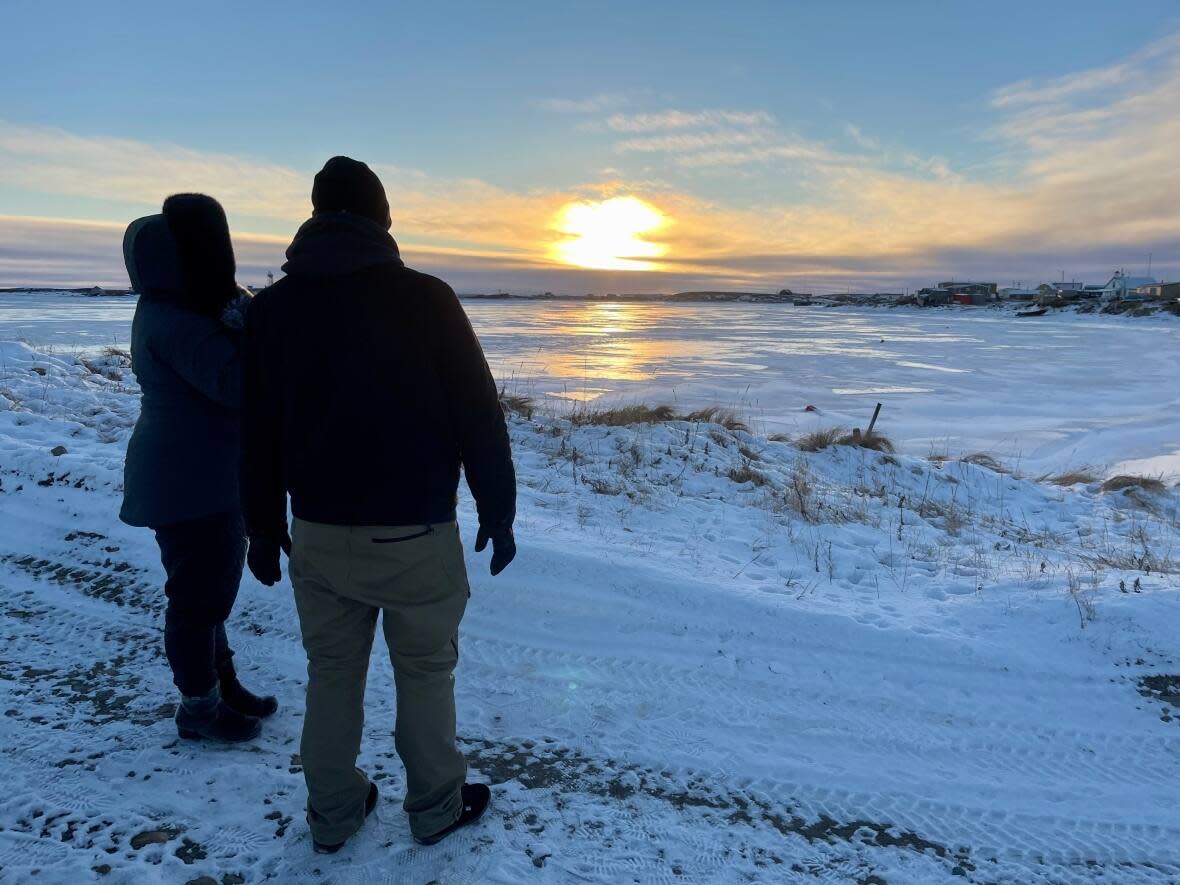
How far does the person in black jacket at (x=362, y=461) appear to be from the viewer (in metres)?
2.08

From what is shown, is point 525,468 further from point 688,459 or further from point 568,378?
point 568,378

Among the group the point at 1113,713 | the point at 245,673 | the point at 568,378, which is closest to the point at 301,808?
the point at 245,673

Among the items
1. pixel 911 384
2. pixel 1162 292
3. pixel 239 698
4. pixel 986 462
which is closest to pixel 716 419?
pixel 986 462

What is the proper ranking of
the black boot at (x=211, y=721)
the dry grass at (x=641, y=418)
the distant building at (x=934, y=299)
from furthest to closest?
the distant building at (x=934, y=299), the dry grass at (x=641, y=418), the black boot at (x=211, y=721)

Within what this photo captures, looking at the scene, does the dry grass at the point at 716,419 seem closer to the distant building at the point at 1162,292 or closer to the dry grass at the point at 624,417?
the dry grass at the point at 624,417

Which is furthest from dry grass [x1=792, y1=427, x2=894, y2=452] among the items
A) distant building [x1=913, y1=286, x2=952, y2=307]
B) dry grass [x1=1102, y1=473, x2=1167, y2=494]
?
distant building [x1=913, y1=286, x2=952, y2=307]

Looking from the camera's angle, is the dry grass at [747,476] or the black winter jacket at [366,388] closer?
the black winter jacket at [366,388]

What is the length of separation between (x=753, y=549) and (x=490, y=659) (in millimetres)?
2777

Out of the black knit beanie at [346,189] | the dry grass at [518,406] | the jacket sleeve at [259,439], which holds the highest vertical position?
the black knit beanie at [346,189]

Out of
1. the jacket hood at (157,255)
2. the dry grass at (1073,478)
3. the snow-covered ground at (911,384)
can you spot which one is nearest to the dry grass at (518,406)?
the snow-covered ground at (911,384)

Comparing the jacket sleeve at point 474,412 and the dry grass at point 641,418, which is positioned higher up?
the jacket sleeve at point 474,412

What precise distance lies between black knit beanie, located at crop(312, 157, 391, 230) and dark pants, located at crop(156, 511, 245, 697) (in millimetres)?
1375

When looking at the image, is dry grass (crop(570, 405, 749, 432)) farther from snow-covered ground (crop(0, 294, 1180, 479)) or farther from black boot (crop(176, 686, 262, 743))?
black boot (crop(176, 686, 262, 743))

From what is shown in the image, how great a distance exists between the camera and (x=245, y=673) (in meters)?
3.59
